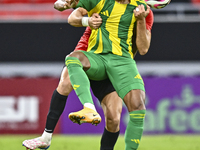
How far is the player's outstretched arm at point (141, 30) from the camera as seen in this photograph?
14.0 feet

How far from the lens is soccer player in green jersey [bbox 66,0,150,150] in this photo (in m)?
4.12

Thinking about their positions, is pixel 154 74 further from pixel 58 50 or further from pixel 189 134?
pixel 58 50

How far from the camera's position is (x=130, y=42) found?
4426 millimetres

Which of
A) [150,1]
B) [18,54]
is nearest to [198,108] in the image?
[18,54]

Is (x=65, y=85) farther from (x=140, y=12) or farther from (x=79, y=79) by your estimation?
(x=140, y=12)

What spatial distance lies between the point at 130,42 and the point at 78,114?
1.13 meters

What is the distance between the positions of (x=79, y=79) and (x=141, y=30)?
2.70 feet

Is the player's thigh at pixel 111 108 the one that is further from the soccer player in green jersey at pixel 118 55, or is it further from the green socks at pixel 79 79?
the green socks at pixel 79 79

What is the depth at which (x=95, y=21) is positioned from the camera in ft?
13.9

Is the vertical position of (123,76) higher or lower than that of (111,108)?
higher

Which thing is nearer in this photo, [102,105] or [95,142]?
[102,105]

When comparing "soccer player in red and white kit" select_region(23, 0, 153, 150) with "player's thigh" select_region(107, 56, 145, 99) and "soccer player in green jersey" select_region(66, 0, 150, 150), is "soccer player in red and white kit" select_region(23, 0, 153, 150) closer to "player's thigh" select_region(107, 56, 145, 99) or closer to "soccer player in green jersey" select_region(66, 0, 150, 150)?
"soccer player in green jersey" select_region(66, 0, 150, 150)

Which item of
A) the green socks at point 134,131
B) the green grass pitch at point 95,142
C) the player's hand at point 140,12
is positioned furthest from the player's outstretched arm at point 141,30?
the green grass pitch at point 95,142

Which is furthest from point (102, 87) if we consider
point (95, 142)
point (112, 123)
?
point (95, 142)
